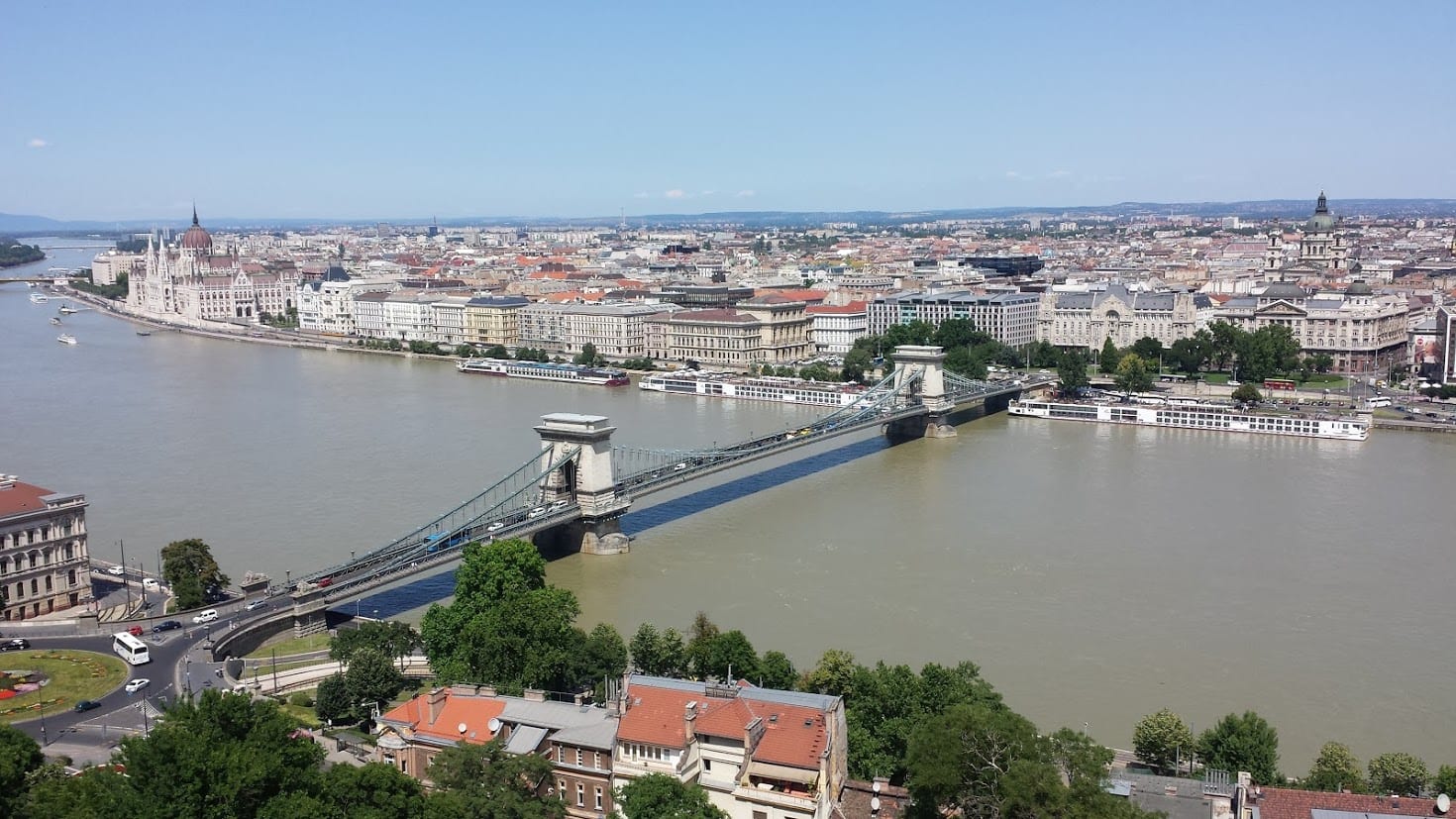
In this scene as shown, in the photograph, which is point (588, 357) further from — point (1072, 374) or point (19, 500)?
point (19, 500)

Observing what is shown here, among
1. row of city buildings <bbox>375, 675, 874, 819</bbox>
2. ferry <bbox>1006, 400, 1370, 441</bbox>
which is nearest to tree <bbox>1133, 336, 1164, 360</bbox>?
ferry <bbox>1006, 400, 1370, 441</bbox>

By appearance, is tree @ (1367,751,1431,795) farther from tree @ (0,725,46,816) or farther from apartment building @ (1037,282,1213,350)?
apartment building @ (1037,282,1213,350)

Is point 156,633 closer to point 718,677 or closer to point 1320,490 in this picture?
point 718,677

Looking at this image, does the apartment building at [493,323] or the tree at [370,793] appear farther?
the apartment building at [493,323]

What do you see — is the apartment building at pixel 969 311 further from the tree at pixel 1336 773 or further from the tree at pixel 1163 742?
the tree at pixel 1336 773

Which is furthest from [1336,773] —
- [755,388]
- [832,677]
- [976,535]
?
[755,388]

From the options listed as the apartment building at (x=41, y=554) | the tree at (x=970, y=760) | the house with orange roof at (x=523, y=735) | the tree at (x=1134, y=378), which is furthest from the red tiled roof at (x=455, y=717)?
the tree at (x=1134, y=378)
